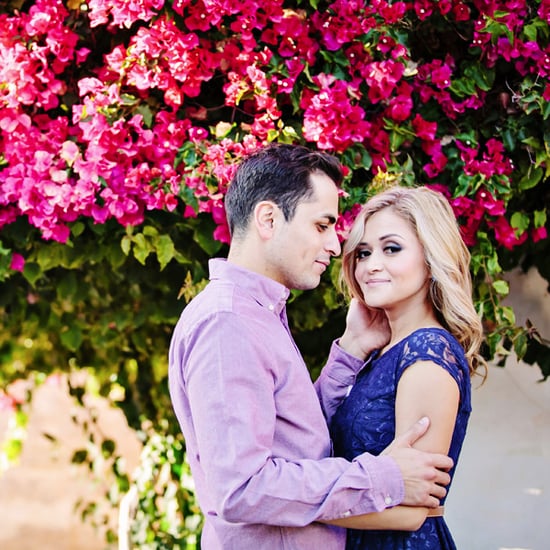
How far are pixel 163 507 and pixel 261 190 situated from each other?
2597mm

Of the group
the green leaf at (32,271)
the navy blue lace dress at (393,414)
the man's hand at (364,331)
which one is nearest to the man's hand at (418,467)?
the navy blue lace dress at (393,414)

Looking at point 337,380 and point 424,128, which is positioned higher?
point 424,128

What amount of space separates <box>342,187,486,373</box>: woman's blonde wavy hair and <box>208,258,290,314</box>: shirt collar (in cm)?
39

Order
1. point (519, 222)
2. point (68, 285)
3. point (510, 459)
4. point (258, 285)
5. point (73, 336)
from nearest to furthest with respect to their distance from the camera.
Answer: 1. point (258, 285)
2. point (519, 222)
3. point (510, 459)
4. point (68, 285)
5. point (73, 336)

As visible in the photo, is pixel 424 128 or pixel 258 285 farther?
pixel 424 128

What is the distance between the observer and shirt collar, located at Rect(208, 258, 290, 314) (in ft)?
7.11

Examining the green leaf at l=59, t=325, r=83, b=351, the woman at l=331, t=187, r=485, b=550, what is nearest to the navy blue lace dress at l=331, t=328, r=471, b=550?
the woman at l=331, t=187, r=485, b=550

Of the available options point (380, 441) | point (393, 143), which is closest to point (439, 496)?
point (380, 441)

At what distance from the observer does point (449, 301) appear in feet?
7.80

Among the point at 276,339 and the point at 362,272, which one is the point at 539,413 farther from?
the point at 276,339

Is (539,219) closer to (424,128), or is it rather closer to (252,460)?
(424,128)

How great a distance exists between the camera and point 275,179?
2.21 metres

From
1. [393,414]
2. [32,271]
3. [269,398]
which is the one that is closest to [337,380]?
[393,414]

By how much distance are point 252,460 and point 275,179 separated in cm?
68
